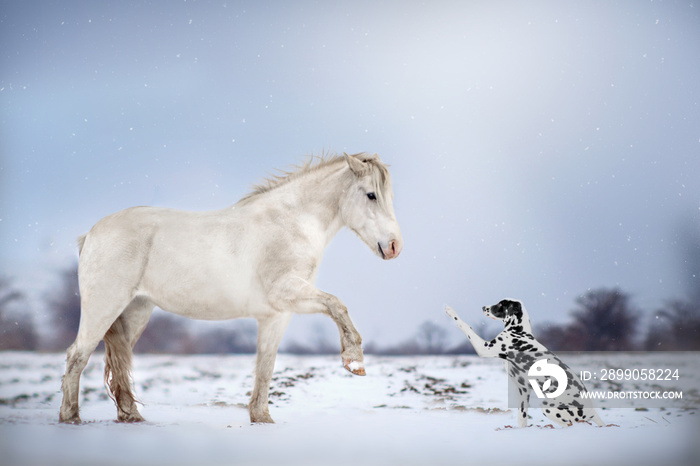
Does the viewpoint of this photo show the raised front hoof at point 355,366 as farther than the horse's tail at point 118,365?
No

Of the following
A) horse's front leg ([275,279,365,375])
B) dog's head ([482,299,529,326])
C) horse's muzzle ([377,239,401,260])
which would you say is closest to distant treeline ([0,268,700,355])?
dog's head ([482,299,529,326])

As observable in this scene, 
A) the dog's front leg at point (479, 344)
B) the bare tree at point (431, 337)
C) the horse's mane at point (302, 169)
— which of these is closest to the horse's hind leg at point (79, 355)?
the horse's mane at point (302, 169)

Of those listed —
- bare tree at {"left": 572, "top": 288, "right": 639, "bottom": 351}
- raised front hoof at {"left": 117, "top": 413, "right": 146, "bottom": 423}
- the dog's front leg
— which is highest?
bare tree at {"left": 572, "top": 288, "right": 639, "bottom": 351}

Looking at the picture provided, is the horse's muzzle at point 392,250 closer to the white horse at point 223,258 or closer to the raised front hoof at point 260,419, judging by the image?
the white horse at point 223,258

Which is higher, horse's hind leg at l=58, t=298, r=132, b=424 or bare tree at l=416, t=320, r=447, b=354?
bare tree at l=416, t=320, r=447, b=354

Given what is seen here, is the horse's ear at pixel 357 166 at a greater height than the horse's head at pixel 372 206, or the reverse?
the horse's ear at pixel 357 166

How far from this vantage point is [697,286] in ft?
14.3

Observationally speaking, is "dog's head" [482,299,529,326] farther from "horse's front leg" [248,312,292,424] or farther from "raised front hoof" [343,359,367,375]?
"horse's front leg" [248,312,292,424]

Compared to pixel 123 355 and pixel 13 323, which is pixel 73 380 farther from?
pixel 13 323

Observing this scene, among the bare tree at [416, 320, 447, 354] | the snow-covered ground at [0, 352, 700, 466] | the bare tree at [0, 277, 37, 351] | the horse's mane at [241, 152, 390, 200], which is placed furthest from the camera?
the bare tree at [416, 320, 447, 354]

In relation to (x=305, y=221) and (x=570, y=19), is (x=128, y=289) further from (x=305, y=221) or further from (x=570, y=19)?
(x=570, y=19)

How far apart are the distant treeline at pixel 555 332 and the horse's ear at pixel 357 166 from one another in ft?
6.10

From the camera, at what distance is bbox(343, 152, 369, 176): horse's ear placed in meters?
3.03

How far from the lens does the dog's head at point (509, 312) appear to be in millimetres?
3035
